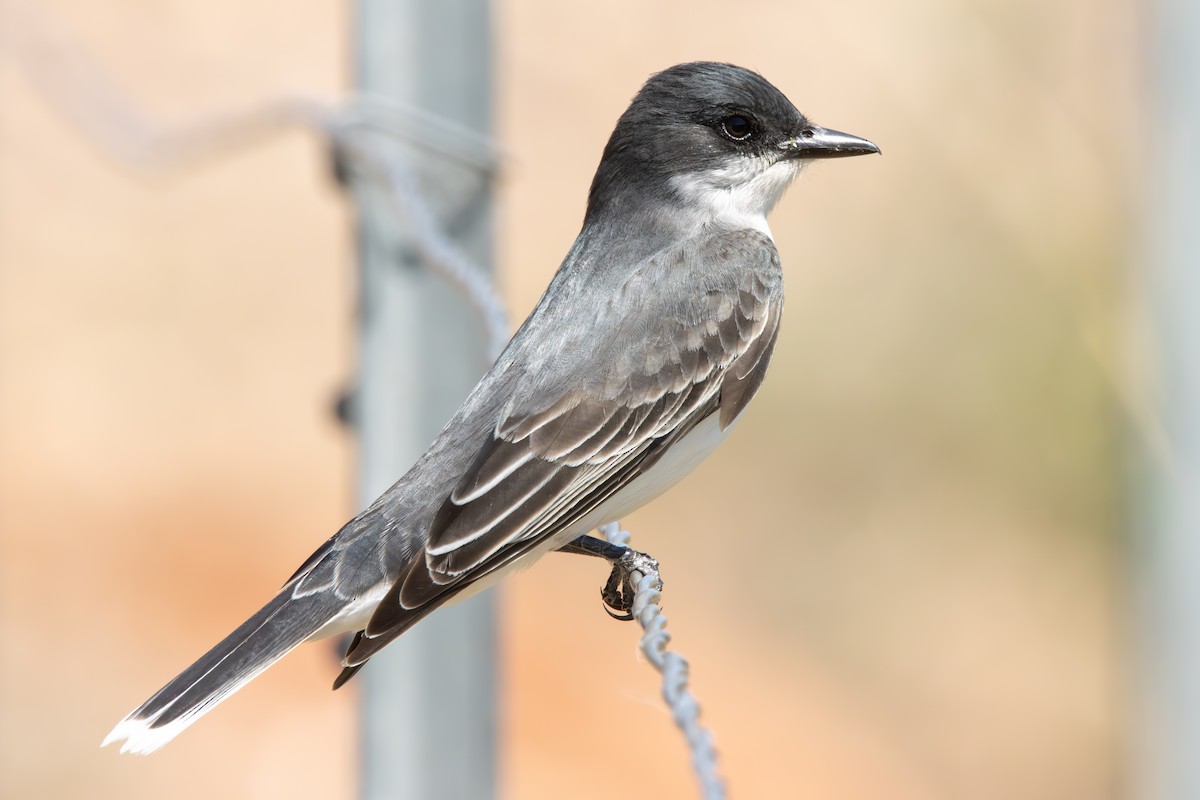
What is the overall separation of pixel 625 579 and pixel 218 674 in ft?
3.11

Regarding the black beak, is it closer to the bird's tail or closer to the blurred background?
the bird's tail

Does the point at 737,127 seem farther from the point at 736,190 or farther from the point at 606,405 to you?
the point at 606,405

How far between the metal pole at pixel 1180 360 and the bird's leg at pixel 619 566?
1097 millimetres

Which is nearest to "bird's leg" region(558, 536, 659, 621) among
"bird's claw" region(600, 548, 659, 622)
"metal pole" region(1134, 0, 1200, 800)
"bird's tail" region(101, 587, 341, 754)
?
"bird's claw" region(600, 548, 659, 622)

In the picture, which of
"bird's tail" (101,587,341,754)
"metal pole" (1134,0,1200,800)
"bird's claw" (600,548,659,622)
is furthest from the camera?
"bird's claw" (600,548,659,622)

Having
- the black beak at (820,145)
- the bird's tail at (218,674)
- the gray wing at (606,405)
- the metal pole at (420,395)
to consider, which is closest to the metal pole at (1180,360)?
A: the gray wing at (606,405)

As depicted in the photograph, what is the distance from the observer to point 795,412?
27.9 ft

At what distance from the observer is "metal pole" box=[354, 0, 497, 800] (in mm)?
3428

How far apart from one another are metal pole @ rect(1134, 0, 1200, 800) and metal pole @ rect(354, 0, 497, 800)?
1518mm

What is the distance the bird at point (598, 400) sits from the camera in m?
3.03

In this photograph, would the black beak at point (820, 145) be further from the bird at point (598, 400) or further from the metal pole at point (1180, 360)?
the metal pole at point (1180, 360)

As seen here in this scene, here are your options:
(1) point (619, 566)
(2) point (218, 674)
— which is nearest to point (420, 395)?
(1) point (619, 566)

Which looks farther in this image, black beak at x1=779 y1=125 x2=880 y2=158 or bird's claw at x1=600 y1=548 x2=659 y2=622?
black beak at x1=779 y1=125 x2=880 y2=158

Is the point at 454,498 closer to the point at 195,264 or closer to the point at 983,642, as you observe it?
the point at 983,642
